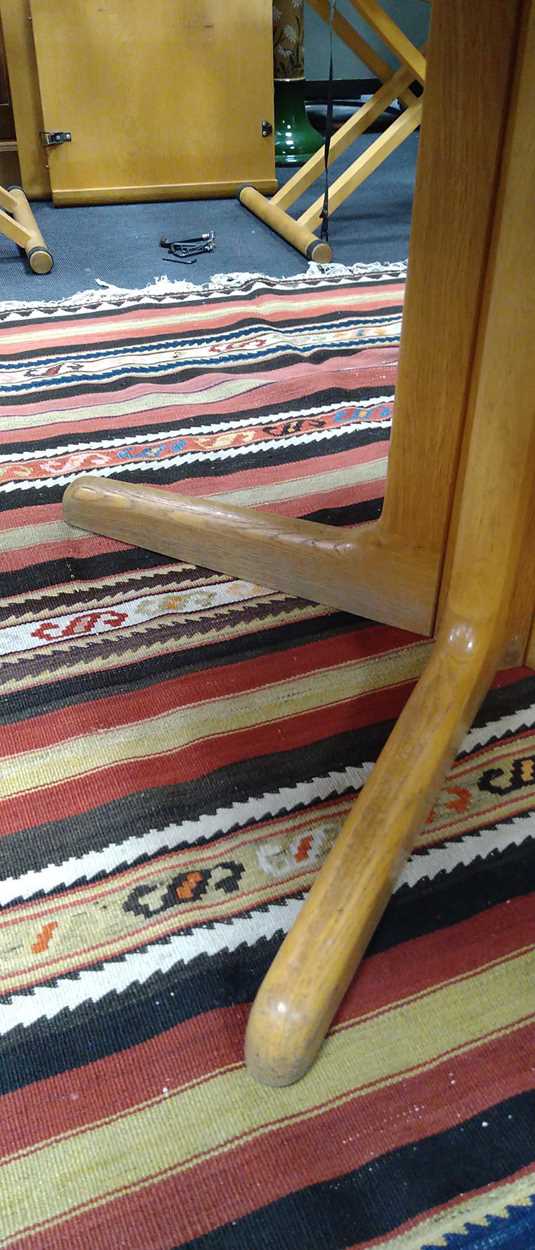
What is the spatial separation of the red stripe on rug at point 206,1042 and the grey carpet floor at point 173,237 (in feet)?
5.06

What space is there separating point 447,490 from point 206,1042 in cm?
48

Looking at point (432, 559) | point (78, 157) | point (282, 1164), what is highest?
point (78, 157)

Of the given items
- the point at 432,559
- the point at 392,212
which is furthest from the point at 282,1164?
the point at 392,212

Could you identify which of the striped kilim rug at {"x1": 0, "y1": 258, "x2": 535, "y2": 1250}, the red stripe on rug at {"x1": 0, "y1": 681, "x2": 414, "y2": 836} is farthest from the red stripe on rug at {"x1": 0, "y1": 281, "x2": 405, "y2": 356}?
the red stripe on rug at {"x1": 0, "y1": 681, "x2": 414, "y2": 836}

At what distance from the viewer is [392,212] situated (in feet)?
7.93

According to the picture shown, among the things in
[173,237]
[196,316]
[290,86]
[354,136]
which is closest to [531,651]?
[196,316]

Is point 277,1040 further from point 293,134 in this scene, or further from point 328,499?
point 293,134

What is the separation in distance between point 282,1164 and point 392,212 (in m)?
2.28

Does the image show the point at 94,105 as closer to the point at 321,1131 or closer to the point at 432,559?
the point at 432,559

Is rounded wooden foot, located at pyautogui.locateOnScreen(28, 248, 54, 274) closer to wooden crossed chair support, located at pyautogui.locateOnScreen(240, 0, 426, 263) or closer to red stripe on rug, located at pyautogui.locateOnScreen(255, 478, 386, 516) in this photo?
wooden crossed chair support, located at pyautogui.locateOnScreen(240, 0, 426, 263)

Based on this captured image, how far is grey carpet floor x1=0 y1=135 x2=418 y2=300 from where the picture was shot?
1.98 m

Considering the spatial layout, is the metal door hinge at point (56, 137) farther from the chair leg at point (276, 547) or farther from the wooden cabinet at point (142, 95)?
the chair leg at point (276, 547)

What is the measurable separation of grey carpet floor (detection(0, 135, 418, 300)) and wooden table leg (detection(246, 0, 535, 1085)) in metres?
1.36

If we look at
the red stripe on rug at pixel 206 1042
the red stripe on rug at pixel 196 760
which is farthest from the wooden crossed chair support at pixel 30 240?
the red stripe on rug at pixel 206 1042
